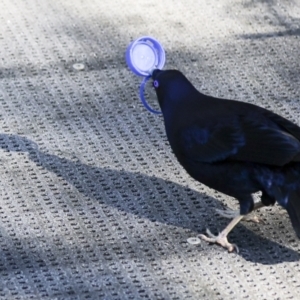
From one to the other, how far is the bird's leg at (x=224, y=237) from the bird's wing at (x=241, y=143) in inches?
11.3

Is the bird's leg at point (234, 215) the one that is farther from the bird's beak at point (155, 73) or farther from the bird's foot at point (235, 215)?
the bird's beak at point (155, 73)

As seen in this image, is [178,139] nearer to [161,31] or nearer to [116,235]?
[116,235]

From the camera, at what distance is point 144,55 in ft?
12.9

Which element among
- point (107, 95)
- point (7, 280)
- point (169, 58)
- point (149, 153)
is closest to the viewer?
point (7, 280)

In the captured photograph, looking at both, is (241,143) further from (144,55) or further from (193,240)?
(144,55)

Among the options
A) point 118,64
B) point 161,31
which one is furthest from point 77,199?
point 161,31

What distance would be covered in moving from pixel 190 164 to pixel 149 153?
629 mm

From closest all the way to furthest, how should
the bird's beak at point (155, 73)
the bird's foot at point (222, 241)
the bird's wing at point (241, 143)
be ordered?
the bird's wing at point (241, 143), the bird's foot at point (222, 241), the bird's beak at point (155, 73)

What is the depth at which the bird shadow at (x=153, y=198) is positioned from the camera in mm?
3480

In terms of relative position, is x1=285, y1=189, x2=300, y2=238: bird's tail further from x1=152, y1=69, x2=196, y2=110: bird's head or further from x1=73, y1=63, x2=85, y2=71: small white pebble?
x1=73, y1=63, x2=85, y2=71: small white pebble

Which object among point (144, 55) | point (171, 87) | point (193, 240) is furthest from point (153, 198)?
point (144, 55)

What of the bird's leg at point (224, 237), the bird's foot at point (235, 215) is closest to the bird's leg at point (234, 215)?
the bird's foot at point (235, 215)

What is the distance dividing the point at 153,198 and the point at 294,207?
0.71 meters

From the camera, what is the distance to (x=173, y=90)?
3643 mm
